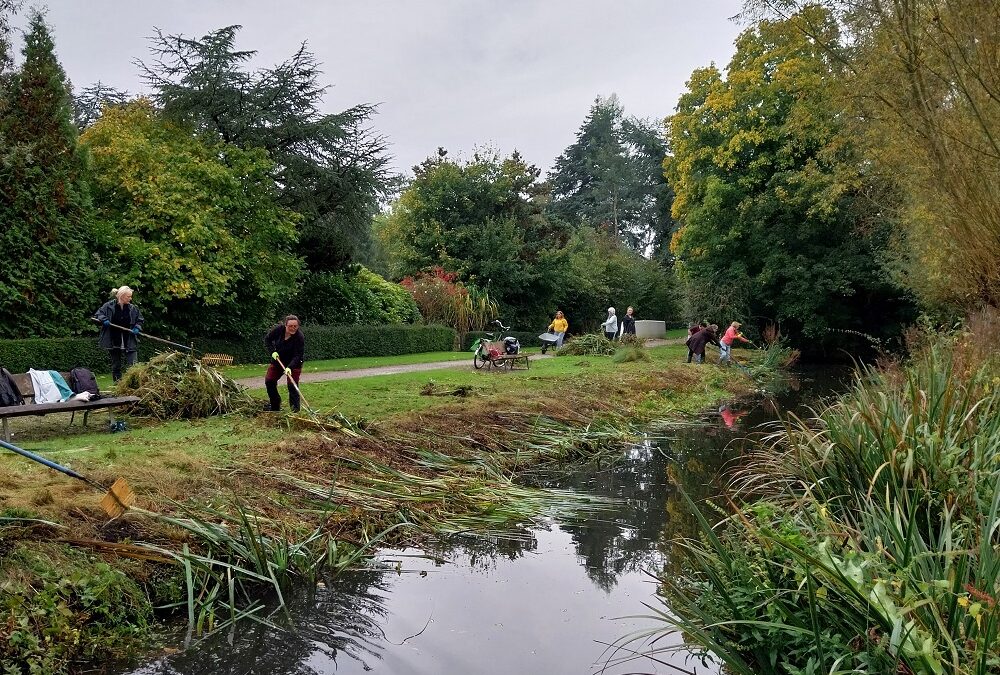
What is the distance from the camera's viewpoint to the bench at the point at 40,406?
7.71 meters

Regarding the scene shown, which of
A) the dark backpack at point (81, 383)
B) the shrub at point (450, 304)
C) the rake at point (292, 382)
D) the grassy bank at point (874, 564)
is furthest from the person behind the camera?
the shrub at point (450, 304)

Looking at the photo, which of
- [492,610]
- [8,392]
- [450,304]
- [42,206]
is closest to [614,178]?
[450,304]

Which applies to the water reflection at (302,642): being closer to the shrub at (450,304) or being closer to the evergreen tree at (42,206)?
the evergreen tree at (42,206)

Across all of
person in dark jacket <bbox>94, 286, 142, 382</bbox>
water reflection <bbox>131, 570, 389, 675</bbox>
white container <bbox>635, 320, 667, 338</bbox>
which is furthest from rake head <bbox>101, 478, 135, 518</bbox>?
white container <bbox>635, 320, 667, 338</bbox>

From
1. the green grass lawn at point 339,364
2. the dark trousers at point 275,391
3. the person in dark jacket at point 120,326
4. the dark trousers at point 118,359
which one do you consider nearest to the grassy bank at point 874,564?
the dark trousers at point 275,391

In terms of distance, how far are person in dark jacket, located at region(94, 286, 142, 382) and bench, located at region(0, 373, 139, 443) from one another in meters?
1.86

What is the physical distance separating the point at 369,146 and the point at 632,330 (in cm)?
1141

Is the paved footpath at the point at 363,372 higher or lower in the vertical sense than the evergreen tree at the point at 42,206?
lower

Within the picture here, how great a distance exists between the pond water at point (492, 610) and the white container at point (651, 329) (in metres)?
33.9

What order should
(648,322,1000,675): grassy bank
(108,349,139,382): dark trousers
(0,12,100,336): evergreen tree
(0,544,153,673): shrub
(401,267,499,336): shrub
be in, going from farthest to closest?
(401,267,499,336): shrub, (0,12,100,336): evergreen tree, (108,349,139,382): dark trousers, (0,544,153,673): shrub, (648,322,1000,675): grassy bank

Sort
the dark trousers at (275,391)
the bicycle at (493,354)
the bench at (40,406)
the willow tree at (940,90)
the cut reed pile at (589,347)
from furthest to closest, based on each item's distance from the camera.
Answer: the cut reed pile at (589,347) → the bicycle at (493,354) → the dark trousers at (275,391) → the bench at (40,406) → the willow tree at (940,90)

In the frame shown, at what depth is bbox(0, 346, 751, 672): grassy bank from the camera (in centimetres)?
447

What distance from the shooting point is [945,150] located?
6758mm

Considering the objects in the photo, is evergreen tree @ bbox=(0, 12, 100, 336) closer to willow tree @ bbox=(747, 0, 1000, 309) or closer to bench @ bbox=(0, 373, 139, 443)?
bench @ bbox=(0, 373, 139, 443)
